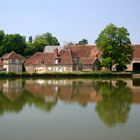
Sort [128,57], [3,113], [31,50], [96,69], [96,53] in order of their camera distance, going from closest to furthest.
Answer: [3,113]
[128,57]
[96,69]
[96,53]
[31,50]

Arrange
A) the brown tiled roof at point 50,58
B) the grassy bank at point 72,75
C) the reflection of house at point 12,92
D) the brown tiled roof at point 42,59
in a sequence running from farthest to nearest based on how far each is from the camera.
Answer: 1. the brown tiled roof at point 42,59
2. the brown tiled roof at point 50,58
3. the grassy bank at point 72,75
4. the reflection of house at point 12,92

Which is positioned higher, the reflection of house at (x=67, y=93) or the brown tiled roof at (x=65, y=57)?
the brown tiled roof at (x=65, y=57)

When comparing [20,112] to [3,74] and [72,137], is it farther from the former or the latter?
[3,74]

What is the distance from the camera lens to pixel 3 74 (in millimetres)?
47562

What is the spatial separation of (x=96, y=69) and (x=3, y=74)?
56.2ft

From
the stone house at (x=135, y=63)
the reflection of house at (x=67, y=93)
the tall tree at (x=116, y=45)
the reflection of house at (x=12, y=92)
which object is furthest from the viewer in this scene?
the stone house at (x=135, y=63)

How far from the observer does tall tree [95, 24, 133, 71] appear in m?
52.8

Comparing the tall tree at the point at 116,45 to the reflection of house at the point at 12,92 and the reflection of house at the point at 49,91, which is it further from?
the reflection of house at the point at 12,92

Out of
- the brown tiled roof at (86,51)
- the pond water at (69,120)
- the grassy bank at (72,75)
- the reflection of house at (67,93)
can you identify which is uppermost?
the brown tiled roof at (86,51)

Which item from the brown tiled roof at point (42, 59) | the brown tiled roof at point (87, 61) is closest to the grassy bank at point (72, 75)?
the brown tiled roof at point (87, 61)

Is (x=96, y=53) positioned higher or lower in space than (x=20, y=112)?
higher

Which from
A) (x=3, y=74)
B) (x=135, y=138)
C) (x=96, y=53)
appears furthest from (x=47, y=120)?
(x=96, y=53)

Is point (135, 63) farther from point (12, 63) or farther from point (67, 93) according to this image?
point (67, 93)

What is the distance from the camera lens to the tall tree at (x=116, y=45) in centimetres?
5281
